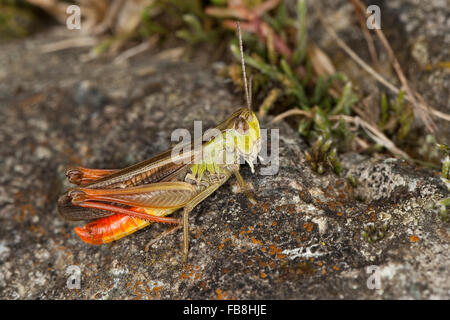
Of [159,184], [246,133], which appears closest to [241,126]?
[246,133]

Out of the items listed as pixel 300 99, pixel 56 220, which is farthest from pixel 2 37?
A: pixel 300 99

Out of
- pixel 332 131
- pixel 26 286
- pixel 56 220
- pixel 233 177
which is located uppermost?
pixel 332 131

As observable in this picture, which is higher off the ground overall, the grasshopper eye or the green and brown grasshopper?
the grasshopper eye

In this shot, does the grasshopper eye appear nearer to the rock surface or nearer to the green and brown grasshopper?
the green and brown grasshopper

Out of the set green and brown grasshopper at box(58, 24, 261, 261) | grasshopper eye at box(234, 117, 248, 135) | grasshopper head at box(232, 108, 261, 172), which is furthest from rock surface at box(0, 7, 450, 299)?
grasshopper eye at box(234, 117, 248, 135)

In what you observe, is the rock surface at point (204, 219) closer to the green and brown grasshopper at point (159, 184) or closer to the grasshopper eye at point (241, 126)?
the green and brown grasshopper at point (159, 184)

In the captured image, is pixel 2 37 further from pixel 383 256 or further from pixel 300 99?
pixel 383 256

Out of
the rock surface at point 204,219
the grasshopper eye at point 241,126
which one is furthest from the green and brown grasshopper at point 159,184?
the rock surface at point 204,219
